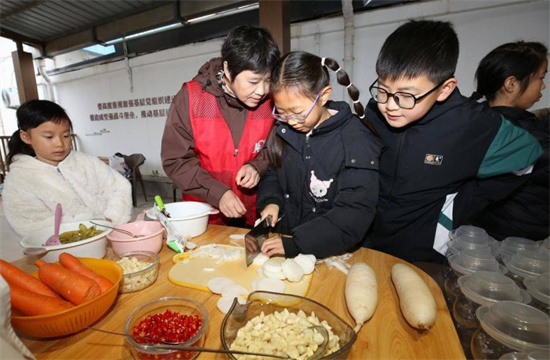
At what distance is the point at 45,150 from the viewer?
1.69 meters

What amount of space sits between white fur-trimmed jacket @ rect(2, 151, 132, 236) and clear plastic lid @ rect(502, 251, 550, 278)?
202 centimetres

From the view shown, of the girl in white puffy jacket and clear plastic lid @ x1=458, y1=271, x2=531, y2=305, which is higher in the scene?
the girl in white puffy jacket

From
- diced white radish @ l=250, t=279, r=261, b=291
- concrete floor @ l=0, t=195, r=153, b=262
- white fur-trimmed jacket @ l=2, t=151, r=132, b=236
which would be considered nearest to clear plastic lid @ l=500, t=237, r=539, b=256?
diced white radish @ l=250, t=279, r=261, b=291

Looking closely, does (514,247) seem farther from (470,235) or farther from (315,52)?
(315,52)

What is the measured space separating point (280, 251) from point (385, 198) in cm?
69

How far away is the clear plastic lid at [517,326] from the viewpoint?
71cm

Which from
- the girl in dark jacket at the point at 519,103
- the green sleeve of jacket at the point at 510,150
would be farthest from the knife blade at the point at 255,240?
the girl in dark jacket at the point at 519,103

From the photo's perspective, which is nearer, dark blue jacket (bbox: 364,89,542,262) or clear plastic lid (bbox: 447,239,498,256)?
clear plastic lid (bbox: 447,239,498,256)

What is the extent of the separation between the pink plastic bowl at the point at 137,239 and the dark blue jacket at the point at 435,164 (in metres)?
1.16

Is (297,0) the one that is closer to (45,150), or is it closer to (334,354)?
(45,150)

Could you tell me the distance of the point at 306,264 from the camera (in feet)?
3.56

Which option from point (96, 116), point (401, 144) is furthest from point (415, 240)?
point (96, 116)

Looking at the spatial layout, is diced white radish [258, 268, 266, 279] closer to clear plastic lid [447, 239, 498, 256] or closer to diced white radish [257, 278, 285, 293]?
diced white radish [257, 278, 285, 293]

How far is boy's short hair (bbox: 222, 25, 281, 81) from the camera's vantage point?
4.59 ft
